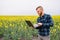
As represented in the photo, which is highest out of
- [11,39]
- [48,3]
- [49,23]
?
[48,3]

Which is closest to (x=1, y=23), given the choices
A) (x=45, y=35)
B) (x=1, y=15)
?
(x=1, y=15)

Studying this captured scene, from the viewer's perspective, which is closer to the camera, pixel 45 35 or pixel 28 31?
pixel 45 35

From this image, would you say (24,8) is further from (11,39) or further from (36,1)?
(11,39)

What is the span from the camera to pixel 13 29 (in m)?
6.21

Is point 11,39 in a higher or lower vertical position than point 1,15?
lower

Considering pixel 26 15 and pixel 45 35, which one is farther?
pixel 26 15

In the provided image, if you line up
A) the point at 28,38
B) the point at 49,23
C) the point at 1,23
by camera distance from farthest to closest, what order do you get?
the point at 1,23
the point at 28,38
the point at 49,23

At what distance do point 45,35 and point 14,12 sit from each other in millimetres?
3150

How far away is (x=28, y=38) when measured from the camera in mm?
5879

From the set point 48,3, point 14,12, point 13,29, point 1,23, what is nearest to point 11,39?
point 13,29

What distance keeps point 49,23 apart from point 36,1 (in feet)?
10.2

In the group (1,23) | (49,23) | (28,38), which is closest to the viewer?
(49,23)

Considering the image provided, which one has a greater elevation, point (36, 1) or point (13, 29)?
point (36, 1)

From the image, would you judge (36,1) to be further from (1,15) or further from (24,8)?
(1,15)
